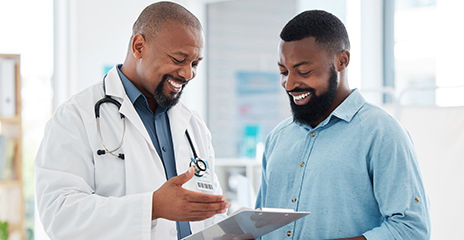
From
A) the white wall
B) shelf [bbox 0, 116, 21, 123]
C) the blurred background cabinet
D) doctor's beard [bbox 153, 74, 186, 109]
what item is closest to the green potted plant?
the blurred background cabinet

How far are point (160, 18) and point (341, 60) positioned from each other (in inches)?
22.8

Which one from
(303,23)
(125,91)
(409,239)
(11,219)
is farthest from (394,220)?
(11,219)

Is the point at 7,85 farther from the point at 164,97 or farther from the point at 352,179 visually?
the point at 352,179

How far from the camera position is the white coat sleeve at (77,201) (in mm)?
1349

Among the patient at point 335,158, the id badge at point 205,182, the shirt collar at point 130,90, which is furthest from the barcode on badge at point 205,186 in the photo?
the shirt collar at point 130,90

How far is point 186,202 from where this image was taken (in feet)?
4.04

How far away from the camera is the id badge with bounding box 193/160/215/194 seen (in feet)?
5.34

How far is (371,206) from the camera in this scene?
1.31m

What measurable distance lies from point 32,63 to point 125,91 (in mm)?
2068

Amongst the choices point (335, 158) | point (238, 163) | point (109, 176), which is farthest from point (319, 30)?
point (238, 163)

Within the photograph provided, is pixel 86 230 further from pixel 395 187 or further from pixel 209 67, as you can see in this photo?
pixel 209 67

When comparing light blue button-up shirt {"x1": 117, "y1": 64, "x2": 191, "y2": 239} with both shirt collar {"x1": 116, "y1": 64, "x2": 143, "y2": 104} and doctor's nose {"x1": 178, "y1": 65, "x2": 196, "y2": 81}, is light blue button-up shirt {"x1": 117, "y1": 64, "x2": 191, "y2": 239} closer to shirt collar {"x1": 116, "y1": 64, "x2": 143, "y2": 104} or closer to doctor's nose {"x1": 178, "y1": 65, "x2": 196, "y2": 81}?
shirt collar {"x1": 116, "y1": 64, "x2": 143, "y2": 104}

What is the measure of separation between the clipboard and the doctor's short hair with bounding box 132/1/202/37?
0.66m

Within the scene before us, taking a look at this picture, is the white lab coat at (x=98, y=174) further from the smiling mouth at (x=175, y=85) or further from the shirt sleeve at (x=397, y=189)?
the shirt sleeve at (x=397, y=189)
